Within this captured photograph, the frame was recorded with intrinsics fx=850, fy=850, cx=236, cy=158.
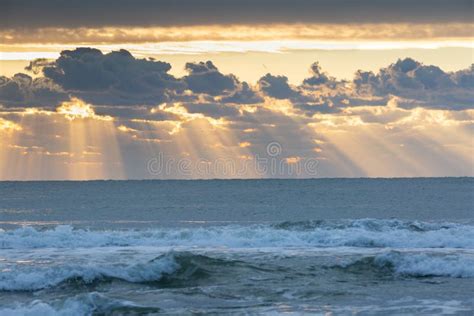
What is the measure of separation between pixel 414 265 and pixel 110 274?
11548 millimetres

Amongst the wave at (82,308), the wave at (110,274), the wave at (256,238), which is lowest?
the wave at (82,308)

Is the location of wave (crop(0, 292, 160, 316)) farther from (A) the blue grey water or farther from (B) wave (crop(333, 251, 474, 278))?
(B) wave (crop(333, 251, 474, 278))

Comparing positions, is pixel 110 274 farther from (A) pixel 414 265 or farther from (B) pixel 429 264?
(B) pixel 429 264

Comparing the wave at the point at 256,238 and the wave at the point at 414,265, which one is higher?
the wave at the point at 256,238

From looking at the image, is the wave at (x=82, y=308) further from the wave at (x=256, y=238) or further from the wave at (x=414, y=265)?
the wave at (x=256, y=238)

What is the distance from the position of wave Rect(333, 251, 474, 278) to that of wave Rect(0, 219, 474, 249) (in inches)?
258

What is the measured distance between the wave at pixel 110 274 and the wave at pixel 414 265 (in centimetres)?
589

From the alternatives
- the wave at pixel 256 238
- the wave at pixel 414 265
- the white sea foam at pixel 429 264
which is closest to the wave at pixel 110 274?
the wave at pixel 414 265

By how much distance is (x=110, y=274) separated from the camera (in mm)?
30953

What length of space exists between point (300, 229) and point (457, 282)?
17847 mm

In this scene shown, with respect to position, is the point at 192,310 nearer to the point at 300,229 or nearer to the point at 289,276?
the point at 289,276

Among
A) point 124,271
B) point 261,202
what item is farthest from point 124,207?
point 124,271

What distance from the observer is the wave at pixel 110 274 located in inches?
1152

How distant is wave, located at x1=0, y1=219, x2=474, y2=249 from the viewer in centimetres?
4119
